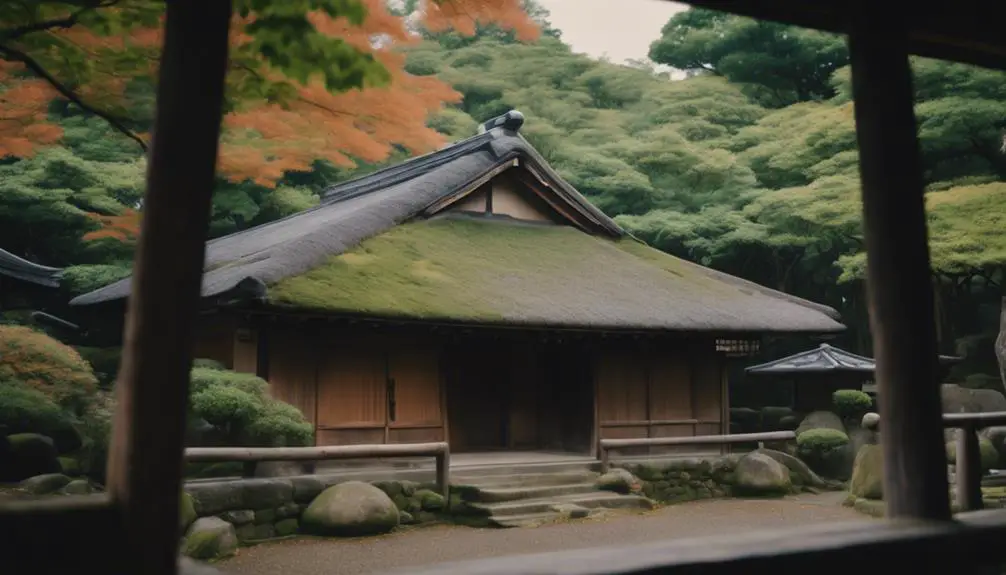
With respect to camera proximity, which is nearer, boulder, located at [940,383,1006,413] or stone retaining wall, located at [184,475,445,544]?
stone retaining wall, located at [184,475,445,544]

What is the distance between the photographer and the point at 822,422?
16.1 meters

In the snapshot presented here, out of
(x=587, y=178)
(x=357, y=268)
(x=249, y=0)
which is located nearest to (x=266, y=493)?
(x=357, y=268)

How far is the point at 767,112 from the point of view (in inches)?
981

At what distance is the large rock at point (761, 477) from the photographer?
1342 cm

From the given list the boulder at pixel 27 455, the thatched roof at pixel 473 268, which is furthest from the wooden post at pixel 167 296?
the boulder at pixel 27 455

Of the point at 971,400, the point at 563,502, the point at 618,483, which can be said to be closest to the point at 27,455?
the point at 563,502

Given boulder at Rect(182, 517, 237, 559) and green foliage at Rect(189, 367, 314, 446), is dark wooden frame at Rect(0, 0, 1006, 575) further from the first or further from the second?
green foliage at Rect(189, 367, 314, 446)

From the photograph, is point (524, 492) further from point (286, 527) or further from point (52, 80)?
point (52, 80)

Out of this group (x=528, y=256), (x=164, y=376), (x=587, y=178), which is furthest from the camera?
(x=587, y=178)

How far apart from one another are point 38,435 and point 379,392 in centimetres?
460

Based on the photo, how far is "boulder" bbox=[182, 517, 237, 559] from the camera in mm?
8406

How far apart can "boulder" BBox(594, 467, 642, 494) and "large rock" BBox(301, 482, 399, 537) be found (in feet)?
11.3

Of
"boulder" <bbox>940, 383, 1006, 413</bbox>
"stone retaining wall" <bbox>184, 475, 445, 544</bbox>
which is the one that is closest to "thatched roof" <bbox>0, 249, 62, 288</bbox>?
"stone retaining wall" <bbox>184, 475, 445, 544</bbox>

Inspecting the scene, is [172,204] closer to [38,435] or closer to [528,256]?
[38,435]
